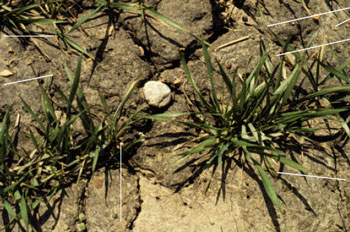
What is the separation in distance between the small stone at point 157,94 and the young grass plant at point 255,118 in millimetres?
71

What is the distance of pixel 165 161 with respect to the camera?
1.65 metres

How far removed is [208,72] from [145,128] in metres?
0.42

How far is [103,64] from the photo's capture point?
1684mm

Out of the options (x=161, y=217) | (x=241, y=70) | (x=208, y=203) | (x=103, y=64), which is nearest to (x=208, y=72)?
(x=241, y=70)

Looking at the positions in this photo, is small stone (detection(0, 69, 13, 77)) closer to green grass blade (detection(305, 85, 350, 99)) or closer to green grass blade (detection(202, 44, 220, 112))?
green grass blade (detection(202, 44, 220, 112))

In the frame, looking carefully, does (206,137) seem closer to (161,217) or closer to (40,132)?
(161,217)

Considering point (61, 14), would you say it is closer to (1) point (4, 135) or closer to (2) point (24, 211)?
(1) point (4, 135)

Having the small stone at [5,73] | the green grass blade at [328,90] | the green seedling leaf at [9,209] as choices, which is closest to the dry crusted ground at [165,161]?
the small stone at [5,73]

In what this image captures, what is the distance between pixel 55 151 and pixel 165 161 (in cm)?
53

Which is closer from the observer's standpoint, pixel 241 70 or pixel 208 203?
pixel 208 203

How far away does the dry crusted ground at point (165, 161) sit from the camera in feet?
5.27

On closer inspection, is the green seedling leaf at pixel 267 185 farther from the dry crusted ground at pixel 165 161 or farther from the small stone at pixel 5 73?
the small stone at pixel 5 73

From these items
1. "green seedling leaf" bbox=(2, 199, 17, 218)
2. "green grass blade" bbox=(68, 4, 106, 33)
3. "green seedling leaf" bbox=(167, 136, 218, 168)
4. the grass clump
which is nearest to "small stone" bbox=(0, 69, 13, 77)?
the grass clump

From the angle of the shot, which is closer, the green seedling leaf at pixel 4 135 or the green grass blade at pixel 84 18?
the green seedling leaf at pixel 4 135
